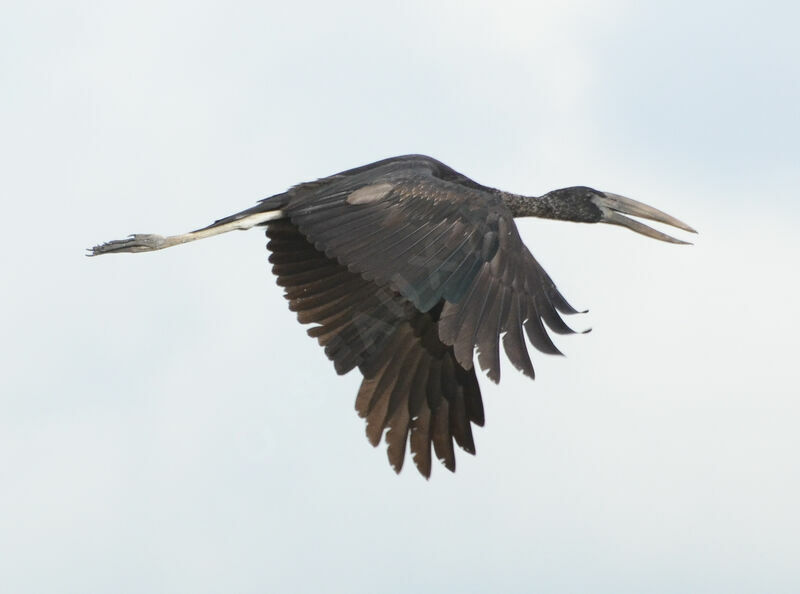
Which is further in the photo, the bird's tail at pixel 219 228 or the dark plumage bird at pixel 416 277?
the bird's tail at pixel 219 228

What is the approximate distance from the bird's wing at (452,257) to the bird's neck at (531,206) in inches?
82.8

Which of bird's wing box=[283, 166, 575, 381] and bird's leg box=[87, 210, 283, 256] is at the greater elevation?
bird's leg box=[87, 210, 283, 256]

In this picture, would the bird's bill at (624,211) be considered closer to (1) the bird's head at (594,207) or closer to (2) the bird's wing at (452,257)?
(1) the bird's head at (594,207)

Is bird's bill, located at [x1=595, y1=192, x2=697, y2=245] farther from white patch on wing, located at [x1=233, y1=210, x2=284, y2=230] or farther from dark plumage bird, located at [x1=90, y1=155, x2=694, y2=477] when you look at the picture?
white patch on wing, located at [x1=233, y1=210, x2=284, y2=230]

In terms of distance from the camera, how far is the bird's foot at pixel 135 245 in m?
15.6

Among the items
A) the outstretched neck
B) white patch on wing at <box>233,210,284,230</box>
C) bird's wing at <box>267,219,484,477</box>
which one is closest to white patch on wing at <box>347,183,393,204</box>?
white patch on wing at <box>233,210,284,230</box>

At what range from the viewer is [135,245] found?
15.7 meters

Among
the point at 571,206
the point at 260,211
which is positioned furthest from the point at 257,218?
the point at 571,206

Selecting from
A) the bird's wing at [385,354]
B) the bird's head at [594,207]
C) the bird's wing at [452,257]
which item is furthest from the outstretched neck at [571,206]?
the bird's wing at [452,257]

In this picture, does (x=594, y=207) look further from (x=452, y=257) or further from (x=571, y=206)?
(x=452, y=257)

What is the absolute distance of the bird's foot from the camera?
1559cm

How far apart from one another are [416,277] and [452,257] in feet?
1.29

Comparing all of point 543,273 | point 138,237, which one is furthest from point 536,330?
point 138,237

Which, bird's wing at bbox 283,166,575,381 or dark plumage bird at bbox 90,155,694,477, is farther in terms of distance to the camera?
dark plumage bird at bbox 90,155,694,477
